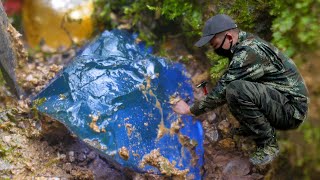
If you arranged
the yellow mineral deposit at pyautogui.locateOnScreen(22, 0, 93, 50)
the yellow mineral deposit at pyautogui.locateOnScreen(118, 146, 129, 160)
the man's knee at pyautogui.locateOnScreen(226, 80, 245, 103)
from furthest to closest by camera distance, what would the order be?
the yellow mineral deposit at pyautogui.locateOnScreen(22, 0, 93, 50)
the yellow mineral deposit at pyautogui.locateOnScreen(118, 146, 129, 160)
the man's knee at pyautogui.locateOnScreen(226, 80, 245, 103)

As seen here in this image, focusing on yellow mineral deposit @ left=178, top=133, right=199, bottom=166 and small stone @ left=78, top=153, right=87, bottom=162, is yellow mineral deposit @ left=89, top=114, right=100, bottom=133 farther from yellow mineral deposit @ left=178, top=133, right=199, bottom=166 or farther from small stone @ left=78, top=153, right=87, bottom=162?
yellow mineral deposit @ left=178, top=133, right=199, bottom=166

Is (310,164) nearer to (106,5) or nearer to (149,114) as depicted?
(149,114)

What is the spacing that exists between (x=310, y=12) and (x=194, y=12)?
1.28 meters

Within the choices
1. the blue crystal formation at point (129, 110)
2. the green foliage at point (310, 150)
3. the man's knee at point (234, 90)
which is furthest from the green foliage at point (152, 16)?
the green foliage at point (310, 150)

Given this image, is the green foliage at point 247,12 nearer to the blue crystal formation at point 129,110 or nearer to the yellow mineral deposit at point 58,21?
the blue crystal formation at point 129,110

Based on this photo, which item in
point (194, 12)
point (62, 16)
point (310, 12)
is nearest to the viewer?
point (310, 12)

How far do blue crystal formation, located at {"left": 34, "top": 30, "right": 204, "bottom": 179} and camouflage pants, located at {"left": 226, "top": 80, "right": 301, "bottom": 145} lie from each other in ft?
2.57

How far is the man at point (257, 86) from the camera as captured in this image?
3.03 m

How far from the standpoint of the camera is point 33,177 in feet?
11.6

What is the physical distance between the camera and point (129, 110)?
3639mm

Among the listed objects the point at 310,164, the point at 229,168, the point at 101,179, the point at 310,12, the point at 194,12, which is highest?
the point at 310,12

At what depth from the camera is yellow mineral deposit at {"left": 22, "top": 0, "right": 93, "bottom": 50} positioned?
485 cm

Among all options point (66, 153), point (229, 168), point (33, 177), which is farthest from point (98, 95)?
point (229, 168)

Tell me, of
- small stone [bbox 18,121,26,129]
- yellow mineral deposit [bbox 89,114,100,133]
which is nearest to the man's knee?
yellow mineral deposit [bbox 89,114,100,133]
